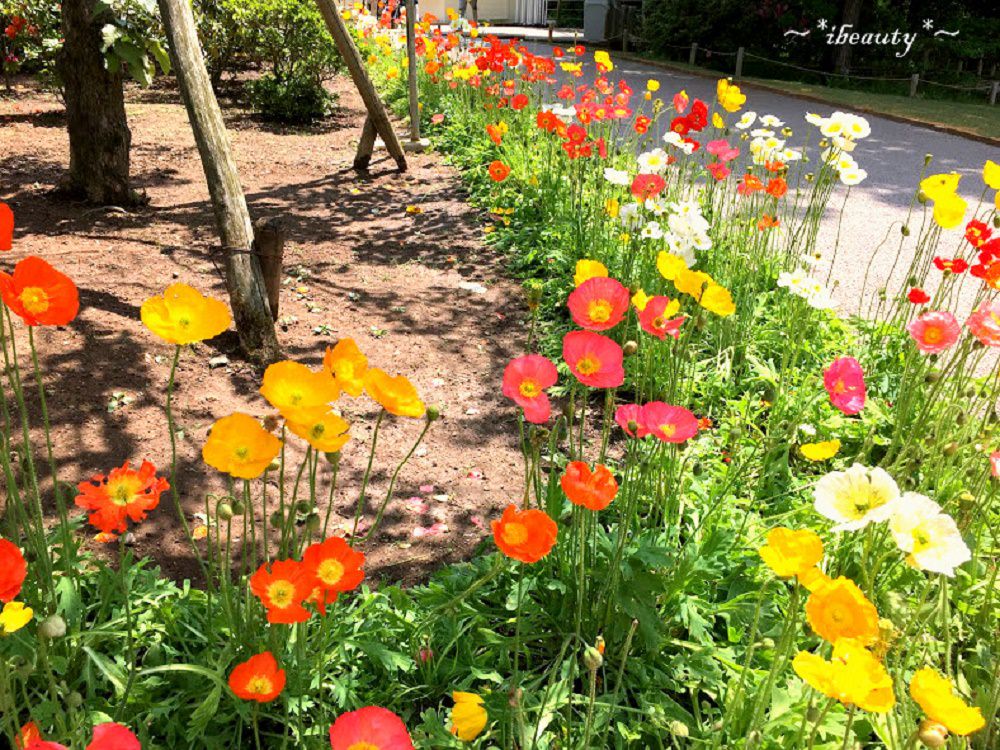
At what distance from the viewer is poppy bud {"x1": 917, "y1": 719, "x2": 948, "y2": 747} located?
3.07 feet

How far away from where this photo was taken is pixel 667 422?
163 centimetres

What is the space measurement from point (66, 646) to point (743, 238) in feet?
11.1

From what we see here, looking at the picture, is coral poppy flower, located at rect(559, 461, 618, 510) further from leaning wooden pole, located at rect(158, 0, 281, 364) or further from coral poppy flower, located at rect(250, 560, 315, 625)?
leaning wooden pole, located at rect(158, 0, 281, 364)

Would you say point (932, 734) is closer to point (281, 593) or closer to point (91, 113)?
point (281, 593)

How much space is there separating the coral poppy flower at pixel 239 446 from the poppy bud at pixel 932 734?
0.99 meters

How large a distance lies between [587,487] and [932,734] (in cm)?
61

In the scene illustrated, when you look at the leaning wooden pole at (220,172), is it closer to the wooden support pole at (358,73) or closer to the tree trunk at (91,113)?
the tree trunk at (91,113)

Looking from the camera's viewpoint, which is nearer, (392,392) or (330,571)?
(330,571)

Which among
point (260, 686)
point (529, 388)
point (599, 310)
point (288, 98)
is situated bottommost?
point (288, 98)

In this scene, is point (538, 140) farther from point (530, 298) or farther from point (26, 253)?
point (530, 298)

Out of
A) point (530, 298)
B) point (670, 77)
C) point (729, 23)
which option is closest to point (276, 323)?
point (530, 298)

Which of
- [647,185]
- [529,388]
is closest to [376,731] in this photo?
[529,388]

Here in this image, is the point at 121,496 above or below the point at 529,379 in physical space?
below

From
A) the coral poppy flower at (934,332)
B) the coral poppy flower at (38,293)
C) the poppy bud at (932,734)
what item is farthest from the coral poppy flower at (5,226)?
the coral poppy flower at (934,332)
